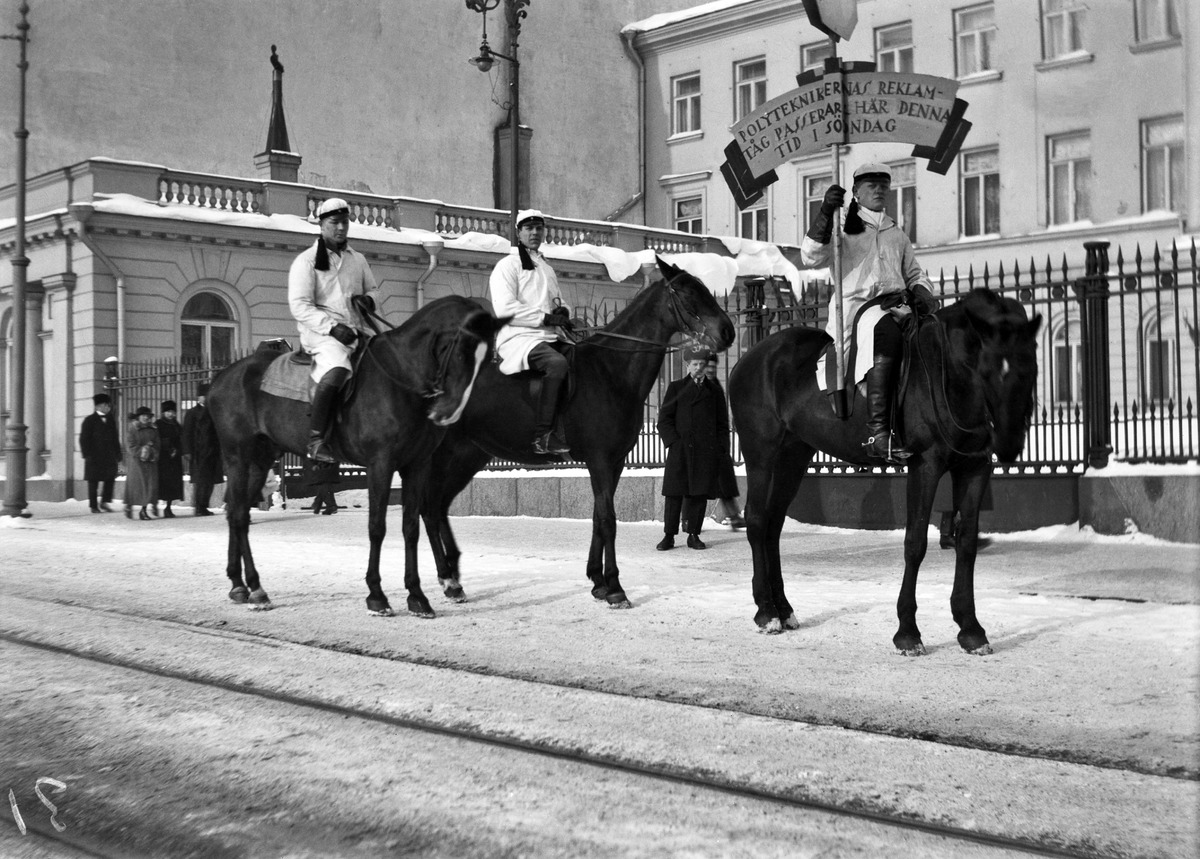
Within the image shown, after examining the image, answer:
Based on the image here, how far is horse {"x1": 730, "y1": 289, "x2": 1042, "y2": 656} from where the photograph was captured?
7.30 m

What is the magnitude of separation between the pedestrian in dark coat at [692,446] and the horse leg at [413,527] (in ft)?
15.3

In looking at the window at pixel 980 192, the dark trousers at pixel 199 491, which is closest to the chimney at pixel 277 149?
the window at pixel 980 192

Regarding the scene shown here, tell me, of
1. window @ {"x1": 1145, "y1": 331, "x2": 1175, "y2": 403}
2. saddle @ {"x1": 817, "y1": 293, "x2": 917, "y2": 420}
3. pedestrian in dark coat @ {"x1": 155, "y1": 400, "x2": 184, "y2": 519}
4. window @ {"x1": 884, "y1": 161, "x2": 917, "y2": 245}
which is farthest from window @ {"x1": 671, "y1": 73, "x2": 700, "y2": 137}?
saddle @ {"x1": 817, "y1": 293, "x2": 917, "y2": 420}

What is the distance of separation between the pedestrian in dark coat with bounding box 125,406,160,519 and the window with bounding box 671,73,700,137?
25110 millimetres

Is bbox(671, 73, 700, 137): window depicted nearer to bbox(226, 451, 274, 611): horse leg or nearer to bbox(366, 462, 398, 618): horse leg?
bbox(226, 451, 274, 611): horse leg

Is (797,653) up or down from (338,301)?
down

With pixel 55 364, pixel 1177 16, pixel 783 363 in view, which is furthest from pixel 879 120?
pixel 1177 16

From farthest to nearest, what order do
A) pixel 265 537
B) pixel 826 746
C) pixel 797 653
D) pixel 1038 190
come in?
1. pixel 1038 190
2. pixel 265 537
3. pixel 797 653
4. pixel 826 746

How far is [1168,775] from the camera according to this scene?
16.6 ft

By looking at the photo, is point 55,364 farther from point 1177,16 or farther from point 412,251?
point 1177,16

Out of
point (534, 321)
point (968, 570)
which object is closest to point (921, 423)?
point (968, 570)

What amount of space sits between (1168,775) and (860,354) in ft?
11.9

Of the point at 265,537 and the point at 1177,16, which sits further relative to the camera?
the point at 1177,16

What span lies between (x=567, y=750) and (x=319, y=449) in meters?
4.82
